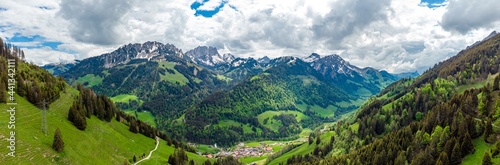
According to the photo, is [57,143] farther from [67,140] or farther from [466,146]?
[466,146]

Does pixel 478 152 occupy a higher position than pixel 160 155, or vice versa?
pixel 478 152

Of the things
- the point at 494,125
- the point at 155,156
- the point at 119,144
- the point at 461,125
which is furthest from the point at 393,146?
the point at 119,144

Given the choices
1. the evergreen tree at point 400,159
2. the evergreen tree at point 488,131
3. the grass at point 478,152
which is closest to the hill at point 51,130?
the evergreen tree at point 400,159

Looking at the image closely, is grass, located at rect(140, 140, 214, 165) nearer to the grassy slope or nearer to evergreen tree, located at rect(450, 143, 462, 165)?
the grassy slope

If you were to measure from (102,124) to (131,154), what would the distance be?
23.0m

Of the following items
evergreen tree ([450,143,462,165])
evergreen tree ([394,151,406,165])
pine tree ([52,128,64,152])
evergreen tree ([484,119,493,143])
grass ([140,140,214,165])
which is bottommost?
grass ([140,140,214,165])

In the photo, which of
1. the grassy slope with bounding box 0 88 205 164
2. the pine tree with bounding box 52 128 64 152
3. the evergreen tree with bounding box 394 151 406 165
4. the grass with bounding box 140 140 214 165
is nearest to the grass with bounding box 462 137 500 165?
the evergreen tree with bounding box 394 151 406 165

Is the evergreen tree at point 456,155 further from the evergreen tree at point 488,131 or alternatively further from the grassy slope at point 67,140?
the grassy slope at point 67,140

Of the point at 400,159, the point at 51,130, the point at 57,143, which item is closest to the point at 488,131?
the point at 400,159

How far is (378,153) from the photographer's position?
4653 inches

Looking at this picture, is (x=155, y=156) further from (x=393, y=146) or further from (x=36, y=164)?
(x=393, y=146)

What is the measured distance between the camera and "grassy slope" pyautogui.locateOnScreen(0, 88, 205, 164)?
83.1m

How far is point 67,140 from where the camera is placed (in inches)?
4023

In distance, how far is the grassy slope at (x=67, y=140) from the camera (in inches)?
3273
